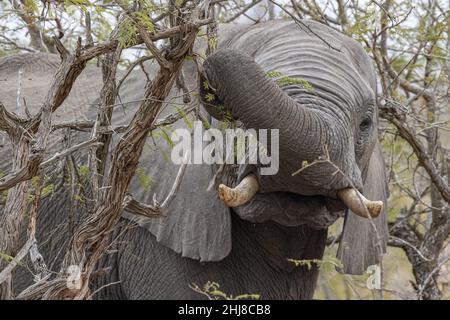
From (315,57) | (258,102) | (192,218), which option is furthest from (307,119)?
(192,218)

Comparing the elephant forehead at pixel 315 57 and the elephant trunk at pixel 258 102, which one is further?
the elephant forehead at pixel 315 57

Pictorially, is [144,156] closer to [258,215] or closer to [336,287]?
[258,215]

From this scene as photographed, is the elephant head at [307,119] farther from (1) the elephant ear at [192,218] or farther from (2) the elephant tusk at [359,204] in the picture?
(1) the elephant ear at [192,218]

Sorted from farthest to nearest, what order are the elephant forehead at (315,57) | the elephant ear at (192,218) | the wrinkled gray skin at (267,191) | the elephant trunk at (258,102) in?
the elephant ear at (192,218) → the elephant forehead at (315,57) → the wrinkled gray skin at (267,191) → the elephant trunk at (258,102)

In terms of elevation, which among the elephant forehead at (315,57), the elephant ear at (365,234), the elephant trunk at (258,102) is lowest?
the elephant ear at (365,234)

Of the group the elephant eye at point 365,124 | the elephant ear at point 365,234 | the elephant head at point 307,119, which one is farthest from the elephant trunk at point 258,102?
the elephant ear at point 365,234

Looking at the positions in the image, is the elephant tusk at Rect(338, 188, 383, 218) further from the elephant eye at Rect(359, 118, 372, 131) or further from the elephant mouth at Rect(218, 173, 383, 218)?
the elephant eye at Rect(359, 118, 372, 131)

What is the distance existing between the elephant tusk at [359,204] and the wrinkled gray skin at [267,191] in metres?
0.03

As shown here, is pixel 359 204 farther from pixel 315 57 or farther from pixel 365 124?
pixel 315 57

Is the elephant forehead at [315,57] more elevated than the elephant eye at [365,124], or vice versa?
the elephant forehead at [315,57]

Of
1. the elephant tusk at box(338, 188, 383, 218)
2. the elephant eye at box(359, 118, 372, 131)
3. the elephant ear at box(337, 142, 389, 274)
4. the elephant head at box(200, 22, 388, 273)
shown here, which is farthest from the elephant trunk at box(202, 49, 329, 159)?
the elephant ear at box(337, 142, 389, 274)

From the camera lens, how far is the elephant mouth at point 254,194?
11.3ft
